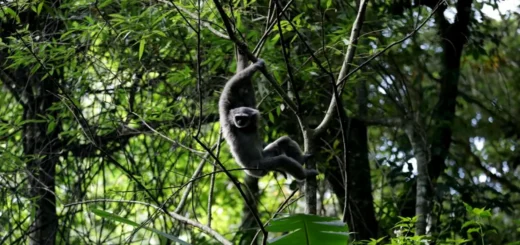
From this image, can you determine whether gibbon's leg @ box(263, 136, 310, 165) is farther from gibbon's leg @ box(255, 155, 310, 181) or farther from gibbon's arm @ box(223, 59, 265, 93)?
gibbon's arm @ box(223, 59, 265, 93)

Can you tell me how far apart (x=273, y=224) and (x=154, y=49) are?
5411mm

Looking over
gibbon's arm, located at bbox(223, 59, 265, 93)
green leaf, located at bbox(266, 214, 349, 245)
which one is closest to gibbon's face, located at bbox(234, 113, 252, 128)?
gibbon's arm, located at bbox(223, 59, 265, 93)

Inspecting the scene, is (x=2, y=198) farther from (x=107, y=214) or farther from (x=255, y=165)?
(x=107, y=214)

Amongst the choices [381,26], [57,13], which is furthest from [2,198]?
[381,26]

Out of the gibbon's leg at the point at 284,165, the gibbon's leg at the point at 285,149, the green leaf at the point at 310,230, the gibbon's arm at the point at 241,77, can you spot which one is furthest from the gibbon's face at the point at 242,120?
the green leaf at the point at 310,230

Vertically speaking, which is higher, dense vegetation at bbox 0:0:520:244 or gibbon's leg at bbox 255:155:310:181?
dense vegetation at bbox 0:0:520:244

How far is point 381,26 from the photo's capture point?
27.6 ft

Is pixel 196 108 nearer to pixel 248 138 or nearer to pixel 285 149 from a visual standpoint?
pixel 248 138

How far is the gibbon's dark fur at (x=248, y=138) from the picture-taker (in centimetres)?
667

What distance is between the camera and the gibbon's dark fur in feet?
21.9

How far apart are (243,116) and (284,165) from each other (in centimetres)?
75

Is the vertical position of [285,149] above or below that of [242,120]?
below

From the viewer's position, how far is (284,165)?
697 centimetres

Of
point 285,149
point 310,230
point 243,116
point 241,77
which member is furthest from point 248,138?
point 310,230
